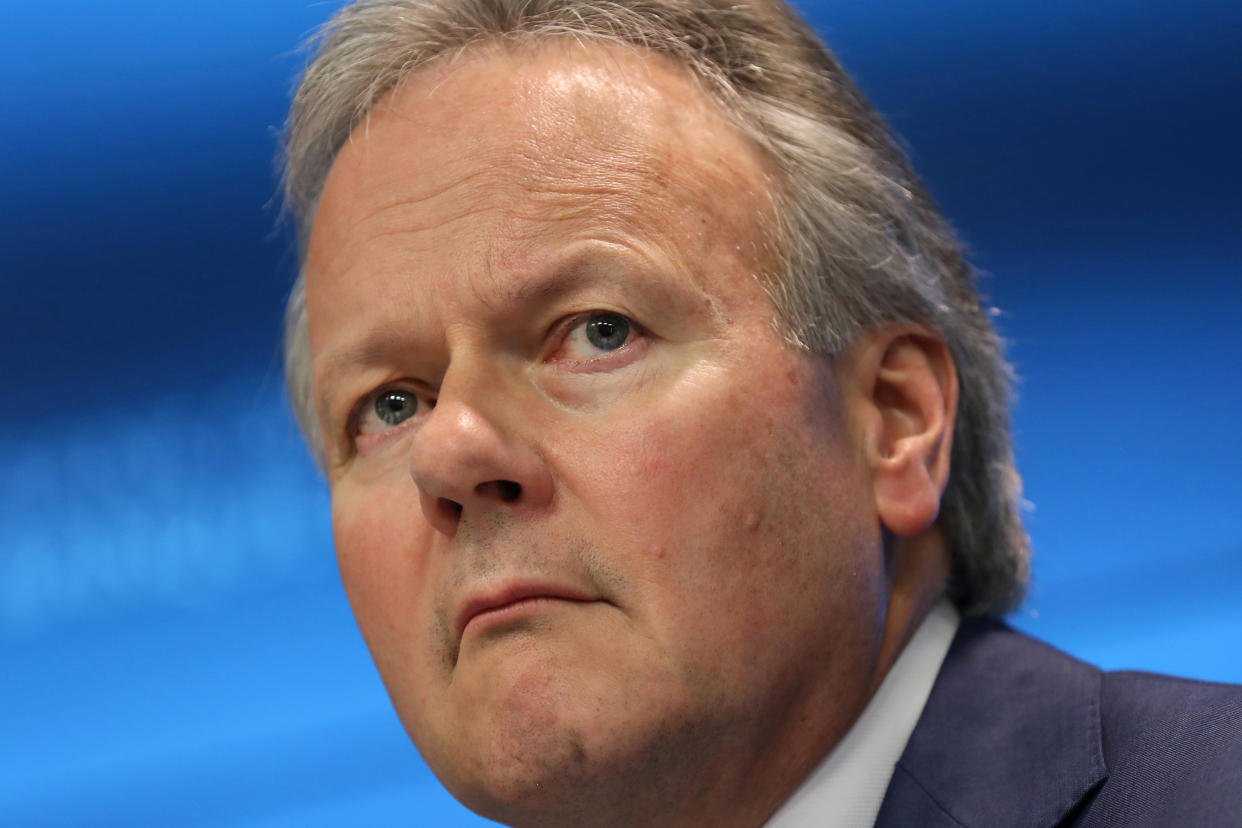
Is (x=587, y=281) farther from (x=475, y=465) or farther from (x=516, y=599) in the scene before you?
(x=516, y=599)

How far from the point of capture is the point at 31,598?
110 inches

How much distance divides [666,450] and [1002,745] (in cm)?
54

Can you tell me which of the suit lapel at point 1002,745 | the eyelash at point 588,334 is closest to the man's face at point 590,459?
the eyelash at point 588,334

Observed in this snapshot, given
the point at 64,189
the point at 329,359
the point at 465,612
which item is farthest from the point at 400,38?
the point at 64,189

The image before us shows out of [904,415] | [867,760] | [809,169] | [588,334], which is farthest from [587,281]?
[867,760]

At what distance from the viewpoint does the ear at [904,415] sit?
1617 mm

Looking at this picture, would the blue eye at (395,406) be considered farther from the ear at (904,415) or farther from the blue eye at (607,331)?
the ear at (904,415)

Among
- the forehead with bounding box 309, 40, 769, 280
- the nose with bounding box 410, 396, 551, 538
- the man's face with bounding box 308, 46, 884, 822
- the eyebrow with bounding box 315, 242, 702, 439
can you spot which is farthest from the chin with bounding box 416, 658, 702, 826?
the forehead with bounding box 309, 40, 769, 280

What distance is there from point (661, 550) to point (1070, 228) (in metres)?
1.57

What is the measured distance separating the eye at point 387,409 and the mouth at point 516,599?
34 centimetres

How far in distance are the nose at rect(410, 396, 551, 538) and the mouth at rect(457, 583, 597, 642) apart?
0.09 metres

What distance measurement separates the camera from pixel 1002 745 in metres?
1.55

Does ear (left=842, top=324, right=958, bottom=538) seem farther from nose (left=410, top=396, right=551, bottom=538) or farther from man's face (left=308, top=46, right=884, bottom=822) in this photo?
nose (left=410, top=396, right=551, bottom=538)

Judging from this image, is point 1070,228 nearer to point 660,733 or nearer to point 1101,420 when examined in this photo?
point 1101,420
